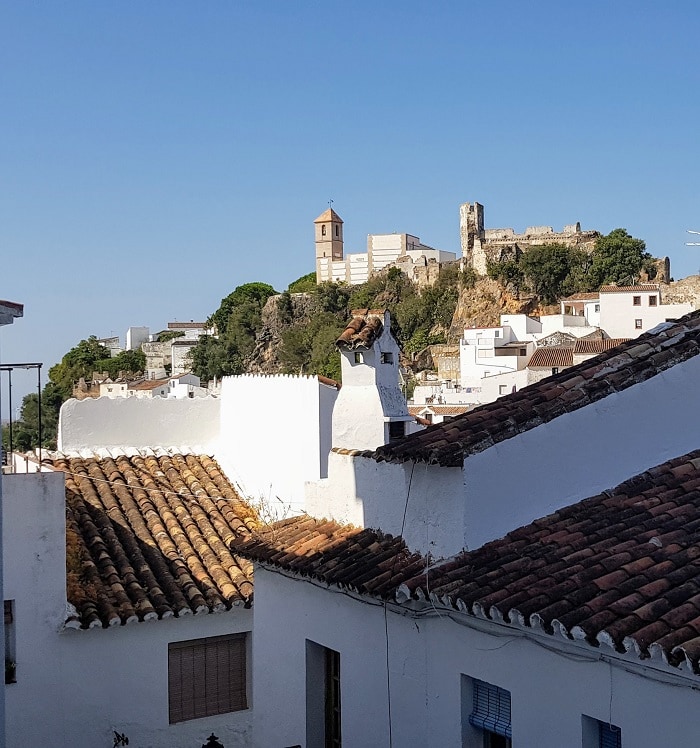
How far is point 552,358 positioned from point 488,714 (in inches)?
1769

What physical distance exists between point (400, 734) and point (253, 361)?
252 feet

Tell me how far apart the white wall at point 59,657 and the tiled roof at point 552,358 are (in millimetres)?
40529

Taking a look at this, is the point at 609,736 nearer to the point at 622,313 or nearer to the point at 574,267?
the point at 622,313

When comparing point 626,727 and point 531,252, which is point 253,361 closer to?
point 531,252

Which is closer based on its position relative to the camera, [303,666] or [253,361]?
[303,666]

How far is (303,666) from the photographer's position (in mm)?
8109

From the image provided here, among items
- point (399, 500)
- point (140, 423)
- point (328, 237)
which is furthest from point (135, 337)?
point (399, 500)

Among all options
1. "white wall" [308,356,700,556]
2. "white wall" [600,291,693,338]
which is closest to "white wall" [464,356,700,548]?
"white wall" [308,356,700,556]

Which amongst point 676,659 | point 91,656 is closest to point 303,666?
point 91,656

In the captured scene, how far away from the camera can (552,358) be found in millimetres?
49812

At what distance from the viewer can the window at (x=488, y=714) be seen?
6.01 metres

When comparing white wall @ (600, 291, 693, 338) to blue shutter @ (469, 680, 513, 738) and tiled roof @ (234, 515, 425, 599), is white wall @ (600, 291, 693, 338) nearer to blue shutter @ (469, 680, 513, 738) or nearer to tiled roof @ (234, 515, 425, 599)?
tiled roof @ (234, 515, 425, 599)

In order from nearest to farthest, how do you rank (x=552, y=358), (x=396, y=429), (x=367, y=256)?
(x=396, y=429) < (x=552, y=358) < (x=367, y=256)

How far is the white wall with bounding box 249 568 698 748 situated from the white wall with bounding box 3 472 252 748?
5.59 ft
